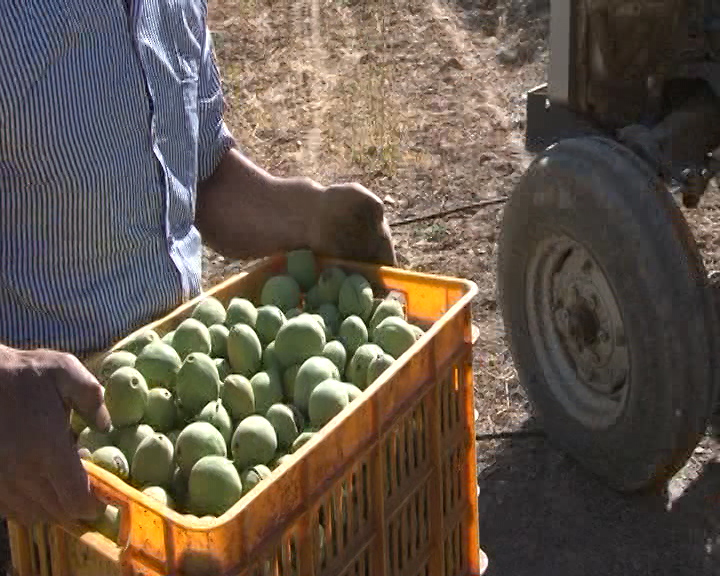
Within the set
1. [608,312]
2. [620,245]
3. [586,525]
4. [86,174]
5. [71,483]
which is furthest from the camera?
[586,525]

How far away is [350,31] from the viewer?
8.24 metres

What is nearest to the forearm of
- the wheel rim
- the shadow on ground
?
the wheel rim

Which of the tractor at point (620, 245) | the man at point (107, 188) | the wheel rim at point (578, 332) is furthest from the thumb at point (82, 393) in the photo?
the wheel rim at point (578, 332)

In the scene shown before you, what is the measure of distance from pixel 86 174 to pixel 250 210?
0.47m

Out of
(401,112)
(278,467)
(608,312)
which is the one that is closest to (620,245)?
(608,312)

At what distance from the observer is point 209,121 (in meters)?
2.69

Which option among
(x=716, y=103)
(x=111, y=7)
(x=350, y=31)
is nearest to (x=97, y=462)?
(x=111, y=7)

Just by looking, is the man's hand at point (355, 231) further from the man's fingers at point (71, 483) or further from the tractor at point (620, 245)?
the tractor at point (620, 245)

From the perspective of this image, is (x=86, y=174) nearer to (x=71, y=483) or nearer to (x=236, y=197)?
(x=236, y=197)

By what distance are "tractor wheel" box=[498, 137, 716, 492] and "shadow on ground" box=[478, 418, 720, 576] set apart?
0.11 m

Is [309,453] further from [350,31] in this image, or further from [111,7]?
[350,31]

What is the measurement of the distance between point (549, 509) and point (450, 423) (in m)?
1.76

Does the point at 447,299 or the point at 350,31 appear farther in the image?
the point at 350,31

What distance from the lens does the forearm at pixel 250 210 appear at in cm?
252
